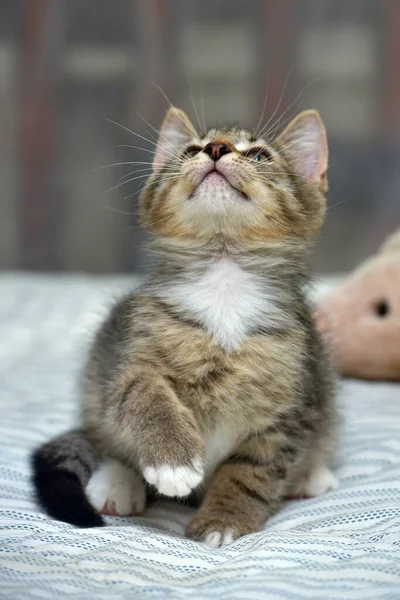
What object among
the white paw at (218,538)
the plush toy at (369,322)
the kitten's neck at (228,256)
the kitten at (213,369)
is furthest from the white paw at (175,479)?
the plush toy at (369,322)

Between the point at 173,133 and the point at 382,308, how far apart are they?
99cm

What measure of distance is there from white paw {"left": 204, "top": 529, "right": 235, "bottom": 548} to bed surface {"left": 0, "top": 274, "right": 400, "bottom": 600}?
28mm

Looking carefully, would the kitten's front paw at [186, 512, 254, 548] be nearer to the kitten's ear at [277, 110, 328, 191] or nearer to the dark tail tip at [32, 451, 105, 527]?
the dark tail tip at [32, 451, 105, 527]

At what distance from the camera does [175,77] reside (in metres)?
3.65

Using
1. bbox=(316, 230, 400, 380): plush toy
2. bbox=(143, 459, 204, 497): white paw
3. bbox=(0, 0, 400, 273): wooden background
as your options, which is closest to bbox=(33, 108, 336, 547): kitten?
bbox=(143, 459, 204, 497): white paw

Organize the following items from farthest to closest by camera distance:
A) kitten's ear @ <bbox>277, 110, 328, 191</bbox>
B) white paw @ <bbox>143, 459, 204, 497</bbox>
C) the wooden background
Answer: the wooden background, kitten's ear @ <bbox>277, 110, 328, 191</bbox>, white paw @ <bbox>143, 459, 204, 497</bbox>

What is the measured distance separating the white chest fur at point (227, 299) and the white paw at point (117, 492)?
31 cm

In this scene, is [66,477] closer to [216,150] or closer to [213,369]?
[213,369]

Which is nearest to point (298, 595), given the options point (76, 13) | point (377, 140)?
point (377, 140)

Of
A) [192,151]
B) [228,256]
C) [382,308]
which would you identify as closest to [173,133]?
[192,151]

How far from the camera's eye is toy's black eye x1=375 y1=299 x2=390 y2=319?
7.22ft

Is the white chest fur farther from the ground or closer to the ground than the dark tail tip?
farther from the ground

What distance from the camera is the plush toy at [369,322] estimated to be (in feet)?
7.04

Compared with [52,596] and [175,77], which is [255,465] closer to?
[52,596]
